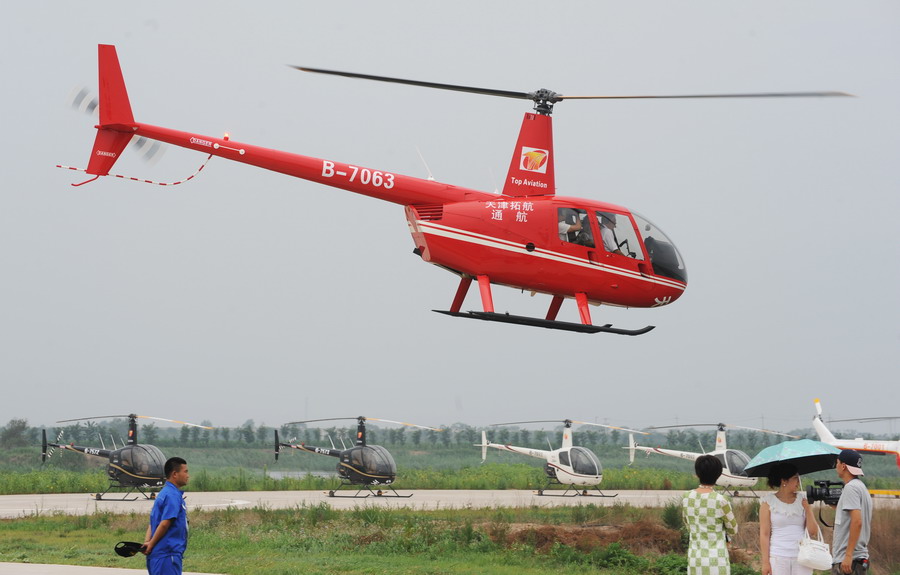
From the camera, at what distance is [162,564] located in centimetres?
750

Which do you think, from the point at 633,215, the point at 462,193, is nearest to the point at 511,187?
the point at 462,193

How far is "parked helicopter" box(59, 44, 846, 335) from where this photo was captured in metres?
13.9

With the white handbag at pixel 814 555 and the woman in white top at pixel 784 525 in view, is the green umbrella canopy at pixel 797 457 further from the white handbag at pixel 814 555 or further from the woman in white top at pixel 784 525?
the white handbag at pixel 814 555

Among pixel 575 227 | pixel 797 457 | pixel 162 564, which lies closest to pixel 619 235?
pixel 575 227

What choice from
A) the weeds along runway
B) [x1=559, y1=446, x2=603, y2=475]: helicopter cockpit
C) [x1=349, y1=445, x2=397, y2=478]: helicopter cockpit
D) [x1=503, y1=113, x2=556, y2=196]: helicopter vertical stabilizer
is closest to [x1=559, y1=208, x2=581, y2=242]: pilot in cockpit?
[x1=503, y1=113, x2=556, y2=196]: helicopter vertical stabilizer

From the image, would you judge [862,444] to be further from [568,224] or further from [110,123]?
[110,123]

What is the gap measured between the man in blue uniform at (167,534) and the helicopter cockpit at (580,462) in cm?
2505

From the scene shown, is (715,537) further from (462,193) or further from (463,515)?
(463,515)

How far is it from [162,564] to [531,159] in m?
8.62

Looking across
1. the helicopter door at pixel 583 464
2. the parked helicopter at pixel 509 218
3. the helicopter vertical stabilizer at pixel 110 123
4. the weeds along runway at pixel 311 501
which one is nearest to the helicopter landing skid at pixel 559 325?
the parked helicopter at pixel 509 218

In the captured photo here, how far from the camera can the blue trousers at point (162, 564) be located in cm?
750

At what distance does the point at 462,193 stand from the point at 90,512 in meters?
14.1

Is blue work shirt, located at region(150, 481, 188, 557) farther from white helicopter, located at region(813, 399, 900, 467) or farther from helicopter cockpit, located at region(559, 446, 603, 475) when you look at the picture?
helicopter cockpit, located at region(559, 446, 603, 475)

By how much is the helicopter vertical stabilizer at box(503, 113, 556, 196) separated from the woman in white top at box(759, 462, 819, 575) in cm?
757
